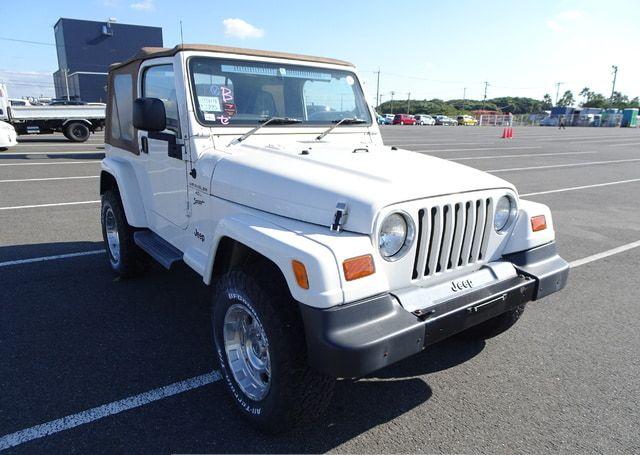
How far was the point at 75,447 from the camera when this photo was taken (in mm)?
2400

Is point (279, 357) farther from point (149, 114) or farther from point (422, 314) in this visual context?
point (149, 114)

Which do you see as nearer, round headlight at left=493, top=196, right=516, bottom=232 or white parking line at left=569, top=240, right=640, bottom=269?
round headlight at left=493, top=196, right=516, bottom=232

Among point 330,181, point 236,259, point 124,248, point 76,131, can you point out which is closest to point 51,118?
point 76,131

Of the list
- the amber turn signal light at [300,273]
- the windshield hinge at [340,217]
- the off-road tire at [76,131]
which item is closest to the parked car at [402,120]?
the off-road tire at [76,131]

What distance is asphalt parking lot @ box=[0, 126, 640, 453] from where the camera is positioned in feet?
8.17

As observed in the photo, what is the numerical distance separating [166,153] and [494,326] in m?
2.85

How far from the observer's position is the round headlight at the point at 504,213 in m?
2.87

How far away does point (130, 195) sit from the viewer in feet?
13.8

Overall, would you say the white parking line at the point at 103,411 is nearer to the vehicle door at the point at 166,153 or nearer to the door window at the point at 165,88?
the vehicle door at the point at 166,153

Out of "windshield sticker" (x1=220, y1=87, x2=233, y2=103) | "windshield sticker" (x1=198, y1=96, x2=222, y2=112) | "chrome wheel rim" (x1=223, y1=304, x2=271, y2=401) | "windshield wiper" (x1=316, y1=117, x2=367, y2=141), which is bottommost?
"chrome wheel rim" (x1=223, y1=304, x2=271, y2=401)

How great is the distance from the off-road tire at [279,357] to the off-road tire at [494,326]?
1.58 meters

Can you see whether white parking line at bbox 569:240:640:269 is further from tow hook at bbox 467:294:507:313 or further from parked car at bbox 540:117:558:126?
parked car at bbox 540:117:558:126

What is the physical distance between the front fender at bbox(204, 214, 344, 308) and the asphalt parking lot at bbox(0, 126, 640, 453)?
3.11 ft

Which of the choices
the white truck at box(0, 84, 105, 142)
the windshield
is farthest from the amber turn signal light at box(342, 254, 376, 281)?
the white truck at box(0, 84, 105, 142)
